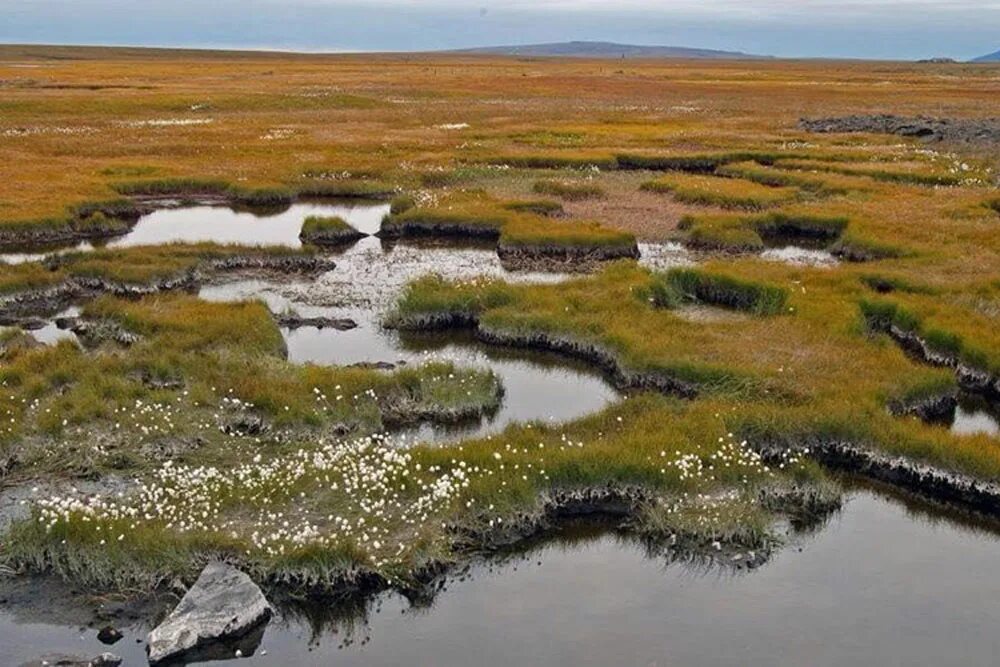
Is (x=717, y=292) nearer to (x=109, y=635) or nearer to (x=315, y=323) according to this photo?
(x=315, y=323)

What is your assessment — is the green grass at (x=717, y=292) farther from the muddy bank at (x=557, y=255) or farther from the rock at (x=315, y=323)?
the rock at (x=315, y=323)

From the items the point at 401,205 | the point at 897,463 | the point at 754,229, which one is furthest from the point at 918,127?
the point at 897,463

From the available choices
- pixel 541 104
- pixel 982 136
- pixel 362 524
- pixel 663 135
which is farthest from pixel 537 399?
pixel 541 104

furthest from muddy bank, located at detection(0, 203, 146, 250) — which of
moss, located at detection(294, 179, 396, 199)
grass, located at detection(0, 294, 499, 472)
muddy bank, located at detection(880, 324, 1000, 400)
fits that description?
muddy bank, located at detection(880, 324, 1000, 400)

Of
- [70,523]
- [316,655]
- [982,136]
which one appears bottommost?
[316,655]

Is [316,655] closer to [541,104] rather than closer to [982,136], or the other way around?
[982,136]


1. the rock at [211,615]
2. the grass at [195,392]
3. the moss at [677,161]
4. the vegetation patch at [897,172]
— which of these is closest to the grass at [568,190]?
the moss at [677,161]

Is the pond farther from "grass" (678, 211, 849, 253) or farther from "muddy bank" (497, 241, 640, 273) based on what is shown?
"grass" (678, 211, 849, 253)
